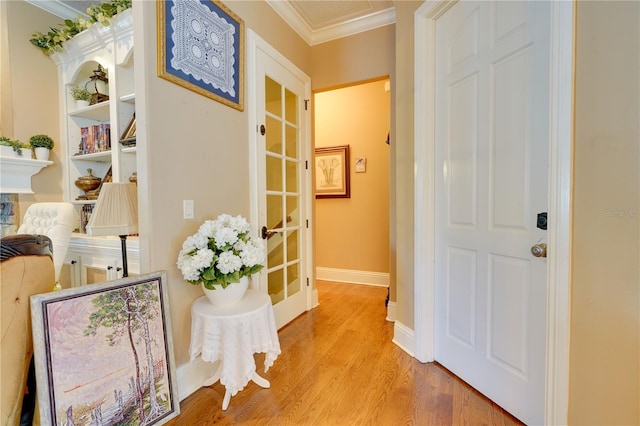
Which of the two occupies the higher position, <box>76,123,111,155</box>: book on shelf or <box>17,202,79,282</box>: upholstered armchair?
<box>76,123,111,155</box>: book on shelf

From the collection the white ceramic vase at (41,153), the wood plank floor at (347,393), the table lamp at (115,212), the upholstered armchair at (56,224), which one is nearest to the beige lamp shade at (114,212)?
the table lamp at (115,212)

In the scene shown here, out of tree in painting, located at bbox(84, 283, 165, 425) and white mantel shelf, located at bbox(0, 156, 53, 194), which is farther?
white mantel shelf, located at bbox(0, 156, 53, 194)

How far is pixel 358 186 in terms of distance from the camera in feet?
12.5

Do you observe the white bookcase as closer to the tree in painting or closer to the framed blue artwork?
the tree in painting

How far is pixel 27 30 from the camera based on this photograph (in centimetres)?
243

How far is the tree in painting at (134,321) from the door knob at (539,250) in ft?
6.05

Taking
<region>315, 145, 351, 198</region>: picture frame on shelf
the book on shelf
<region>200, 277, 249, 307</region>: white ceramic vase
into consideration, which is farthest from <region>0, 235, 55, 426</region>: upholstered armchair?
<region>315, 145, 351, 198</region>: picture frame on shelf

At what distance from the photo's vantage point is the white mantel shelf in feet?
7.05

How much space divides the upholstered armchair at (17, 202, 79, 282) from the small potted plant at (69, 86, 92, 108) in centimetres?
109

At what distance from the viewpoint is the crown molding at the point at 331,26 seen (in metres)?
2.41

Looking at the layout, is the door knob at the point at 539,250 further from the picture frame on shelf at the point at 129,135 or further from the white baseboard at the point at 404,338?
the picture frame on shelf at the point at 129,135

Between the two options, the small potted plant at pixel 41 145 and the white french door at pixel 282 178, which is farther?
the small potted plant at pixel 41 145

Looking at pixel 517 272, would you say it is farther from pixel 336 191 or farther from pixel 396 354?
pixel 336 191

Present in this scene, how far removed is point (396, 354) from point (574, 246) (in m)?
1.35
